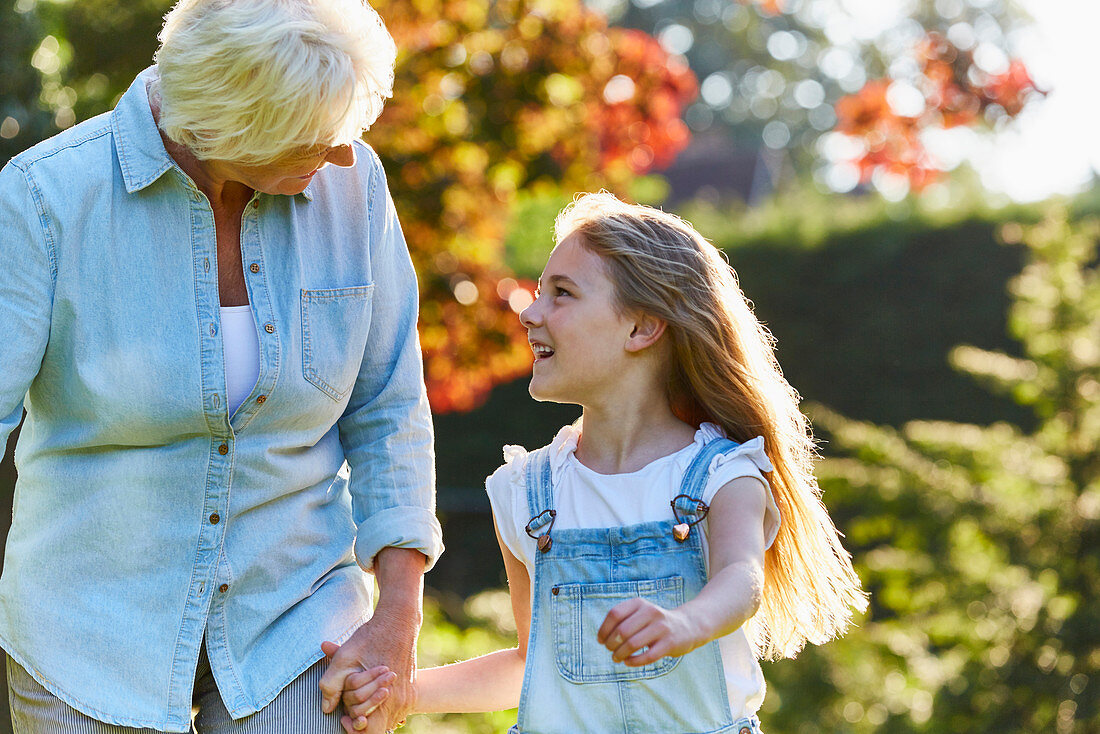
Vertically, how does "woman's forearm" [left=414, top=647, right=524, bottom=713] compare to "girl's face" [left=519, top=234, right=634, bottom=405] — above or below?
below

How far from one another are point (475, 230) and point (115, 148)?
9.80 ft

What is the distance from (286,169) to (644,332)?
2.19 feet

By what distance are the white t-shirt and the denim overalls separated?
0.02 metres

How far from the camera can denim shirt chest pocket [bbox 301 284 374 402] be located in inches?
73.0

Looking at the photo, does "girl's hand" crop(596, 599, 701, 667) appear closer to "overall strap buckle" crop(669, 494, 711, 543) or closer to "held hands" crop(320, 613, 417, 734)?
"overall strap buckle" crop(669, 494, 711, 543)

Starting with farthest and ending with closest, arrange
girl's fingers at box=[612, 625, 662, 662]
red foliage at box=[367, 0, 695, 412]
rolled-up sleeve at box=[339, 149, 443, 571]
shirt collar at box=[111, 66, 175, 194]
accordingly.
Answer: red foliage at box=[367, 0, 695, 412]
rolled-up sleeve at box=[339, 149, 443, 571]
shirt collar at box=[111, 66, 175, 194]
girl's fingers at box=[612, 625, 662, 662]

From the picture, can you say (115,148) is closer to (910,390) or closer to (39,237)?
(39,237)

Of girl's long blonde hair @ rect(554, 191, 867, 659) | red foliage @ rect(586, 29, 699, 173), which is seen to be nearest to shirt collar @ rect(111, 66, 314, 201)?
girl's long blonde hair @ rect(554, 191, 867, 659)

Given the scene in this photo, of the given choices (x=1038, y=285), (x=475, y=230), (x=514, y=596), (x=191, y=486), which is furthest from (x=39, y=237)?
(x=1038, y=285)

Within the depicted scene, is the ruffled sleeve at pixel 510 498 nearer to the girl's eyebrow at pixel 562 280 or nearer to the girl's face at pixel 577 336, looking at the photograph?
Result: the girl's face at pixel 577 336

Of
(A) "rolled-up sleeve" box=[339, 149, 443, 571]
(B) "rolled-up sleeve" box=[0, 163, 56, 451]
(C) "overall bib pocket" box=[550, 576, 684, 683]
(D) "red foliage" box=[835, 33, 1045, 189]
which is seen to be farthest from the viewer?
(D) "red foliage" box=[835, 33, 1045, 189]

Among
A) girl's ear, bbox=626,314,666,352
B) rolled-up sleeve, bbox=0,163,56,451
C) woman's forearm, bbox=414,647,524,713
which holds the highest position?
rolled-up sleeve, bbox=0,163,56,451

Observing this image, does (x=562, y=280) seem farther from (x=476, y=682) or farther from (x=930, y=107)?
(x=930, y=107)

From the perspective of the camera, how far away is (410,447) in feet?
6.54
